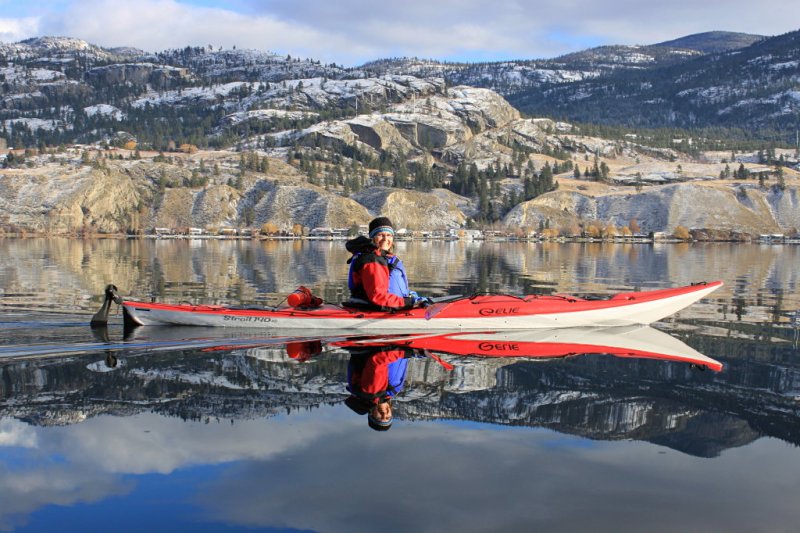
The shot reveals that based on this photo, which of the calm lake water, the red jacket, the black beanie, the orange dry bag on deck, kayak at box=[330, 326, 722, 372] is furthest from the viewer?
the orange dry bag on deck

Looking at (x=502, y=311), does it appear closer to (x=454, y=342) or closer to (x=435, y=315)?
(x=435, y=315)

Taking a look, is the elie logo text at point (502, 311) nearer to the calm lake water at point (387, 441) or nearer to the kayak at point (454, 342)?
the kayak at point (454, 342)

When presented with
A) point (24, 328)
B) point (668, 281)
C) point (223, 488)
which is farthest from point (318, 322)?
point (668, 281)

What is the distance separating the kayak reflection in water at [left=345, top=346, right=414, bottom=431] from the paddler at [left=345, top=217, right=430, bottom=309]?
1.73 meters

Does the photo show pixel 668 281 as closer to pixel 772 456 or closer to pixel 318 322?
pixel 318 322

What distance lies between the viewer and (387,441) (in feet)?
30.6

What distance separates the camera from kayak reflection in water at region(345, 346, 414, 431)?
10.6 metres

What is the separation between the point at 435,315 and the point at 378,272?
1966 millimetres

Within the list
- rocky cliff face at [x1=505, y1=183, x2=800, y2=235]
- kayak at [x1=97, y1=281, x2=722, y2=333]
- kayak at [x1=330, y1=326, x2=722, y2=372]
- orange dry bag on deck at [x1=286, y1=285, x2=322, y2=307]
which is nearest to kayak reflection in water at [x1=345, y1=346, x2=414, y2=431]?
kayak at [x1=330, y1=326, x2=722, y2=372]

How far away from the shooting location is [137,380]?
12.5 metres

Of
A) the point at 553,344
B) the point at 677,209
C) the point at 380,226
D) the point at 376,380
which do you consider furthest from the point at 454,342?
the point at 677,209

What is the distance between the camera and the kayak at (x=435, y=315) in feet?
56.7

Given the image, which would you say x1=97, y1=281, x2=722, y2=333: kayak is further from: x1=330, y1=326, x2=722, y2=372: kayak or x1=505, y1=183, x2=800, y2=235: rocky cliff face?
x1=505, y1=183, x2=800, y2=235: rocky cliff face

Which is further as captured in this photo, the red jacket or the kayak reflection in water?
the red jacket
